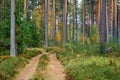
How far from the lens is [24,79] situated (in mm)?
13250

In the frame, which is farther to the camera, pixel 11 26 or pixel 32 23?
pixel 32 23

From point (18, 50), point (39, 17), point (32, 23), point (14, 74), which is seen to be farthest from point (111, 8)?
point (14, 74)

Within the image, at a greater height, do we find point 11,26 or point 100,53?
point 11,26

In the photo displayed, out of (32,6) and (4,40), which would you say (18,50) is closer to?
(4,40)

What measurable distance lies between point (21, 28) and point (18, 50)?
6.46 ft

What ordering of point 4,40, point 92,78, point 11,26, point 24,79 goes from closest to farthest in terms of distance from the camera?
point 92,78, point 24,79, point 11,26, point 4,40

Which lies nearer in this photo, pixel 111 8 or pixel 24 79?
pixel 24 79

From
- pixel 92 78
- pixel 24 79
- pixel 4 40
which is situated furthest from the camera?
pixel 4 40

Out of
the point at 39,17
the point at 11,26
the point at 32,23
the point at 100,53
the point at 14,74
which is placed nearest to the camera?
the point at 14,74

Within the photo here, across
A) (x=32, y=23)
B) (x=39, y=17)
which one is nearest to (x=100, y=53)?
(x=32, y=23)

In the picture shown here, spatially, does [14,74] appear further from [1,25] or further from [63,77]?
[1,25]

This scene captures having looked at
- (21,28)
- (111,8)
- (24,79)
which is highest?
(111,8)

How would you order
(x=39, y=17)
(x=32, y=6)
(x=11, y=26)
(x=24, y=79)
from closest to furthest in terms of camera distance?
1. (x=24, y=79)
2. (x=11, y=26)
3. (x=39, y=17)
4. (x=32, y=6)

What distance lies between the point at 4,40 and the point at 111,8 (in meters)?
33.5
